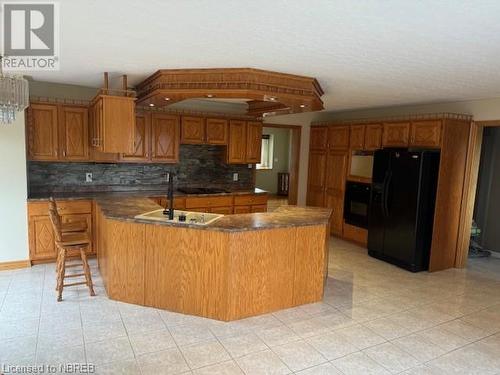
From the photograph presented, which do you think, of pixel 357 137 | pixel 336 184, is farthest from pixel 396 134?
pixel 336 184

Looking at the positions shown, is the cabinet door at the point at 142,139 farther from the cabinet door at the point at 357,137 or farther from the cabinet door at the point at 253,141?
the cabinet door at the point at 357,137

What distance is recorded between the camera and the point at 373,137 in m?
5.54

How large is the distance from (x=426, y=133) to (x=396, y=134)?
491mm

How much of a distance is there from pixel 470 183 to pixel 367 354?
3.31m

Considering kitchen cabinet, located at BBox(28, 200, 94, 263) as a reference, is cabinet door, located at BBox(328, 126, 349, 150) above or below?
above

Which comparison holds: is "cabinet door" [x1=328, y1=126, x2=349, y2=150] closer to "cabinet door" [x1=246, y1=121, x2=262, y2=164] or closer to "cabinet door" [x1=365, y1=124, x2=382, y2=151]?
"cabinet door" [x1=365, y1=124, x2=382, y2=151]

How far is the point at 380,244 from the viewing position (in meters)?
5.17

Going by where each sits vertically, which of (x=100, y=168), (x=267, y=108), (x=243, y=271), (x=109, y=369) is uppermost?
(x=267, y=108)

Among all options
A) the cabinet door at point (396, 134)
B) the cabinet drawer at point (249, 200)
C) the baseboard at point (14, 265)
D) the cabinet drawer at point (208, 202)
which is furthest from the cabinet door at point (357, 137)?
the baseboard at point (14, 265)

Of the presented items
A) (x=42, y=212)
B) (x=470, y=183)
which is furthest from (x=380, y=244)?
(x=42, y=212)

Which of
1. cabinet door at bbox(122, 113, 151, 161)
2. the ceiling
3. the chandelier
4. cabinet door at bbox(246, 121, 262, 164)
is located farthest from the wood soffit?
cabinet door at bbox(246, 121, 262, 164)

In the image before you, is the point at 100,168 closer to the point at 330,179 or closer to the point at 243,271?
the point at 243,271

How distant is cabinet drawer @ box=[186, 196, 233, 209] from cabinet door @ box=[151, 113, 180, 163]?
2.45 feet

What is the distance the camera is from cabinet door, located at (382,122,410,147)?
5.04 metres
